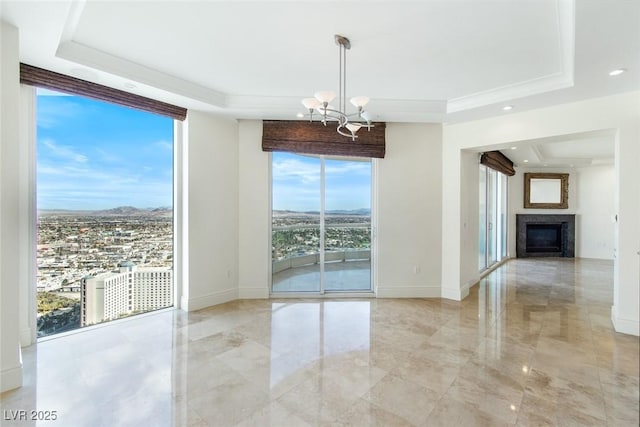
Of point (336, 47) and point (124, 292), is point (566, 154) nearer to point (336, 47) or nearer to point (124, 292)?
point (336, 47)

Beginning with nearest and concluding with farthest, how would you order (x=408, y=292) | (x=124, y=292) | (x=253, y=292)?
(x=124, y=292)
(x=253, y=292)
(x=408, y=292)

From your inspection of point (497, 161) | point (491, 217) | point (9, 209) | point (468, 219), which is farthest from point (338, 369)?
point (491, 217)

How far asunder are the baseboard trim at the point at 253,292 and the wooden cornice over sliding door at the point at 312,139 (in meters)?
2.18

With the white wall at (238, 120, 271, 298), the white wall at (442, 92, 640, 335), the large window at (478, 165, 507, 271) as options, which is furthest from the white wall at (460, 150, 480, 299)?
the white wall at (238, 120, 271, 298)

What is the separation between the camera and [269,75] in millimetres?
3314

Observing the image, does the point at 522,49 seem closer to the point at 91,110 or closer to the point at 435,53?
the point at 435,53

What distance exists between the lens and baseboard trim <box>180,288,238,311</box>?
4094mm

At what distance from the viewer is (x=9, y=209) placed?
2.22 meters

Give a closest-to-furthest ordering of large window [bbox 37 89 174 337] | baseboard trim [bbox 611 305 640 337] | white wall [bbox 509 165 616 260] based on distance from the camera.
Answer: baseboard trim [bbox 611 305 640 337] < large window [bbox 37 89 174 337] < white wall [bbox 509 165 616 260]

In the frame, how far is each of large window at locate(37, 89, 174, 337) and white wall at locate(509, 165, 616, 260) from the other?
862 centimetres

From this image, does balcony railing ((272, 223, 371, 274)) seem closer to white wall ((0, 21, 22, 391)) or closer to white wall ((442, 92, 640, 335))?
white wall ((442, 92, 640, 335))

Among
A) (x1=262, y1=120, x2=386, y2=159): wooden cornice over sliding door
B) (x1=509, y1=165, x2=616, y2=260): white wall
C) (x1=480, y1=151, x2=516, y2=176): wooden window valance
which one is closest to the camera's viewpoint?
(x1=262, y1=120, x2=386, y2=159): wooden cornice over sliding door

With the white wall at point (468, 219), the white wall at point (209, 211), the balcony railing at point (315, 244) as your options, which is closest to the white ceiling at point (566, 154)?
the white wall at point (468, 219)

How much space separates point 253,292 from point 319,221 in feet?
5.01
